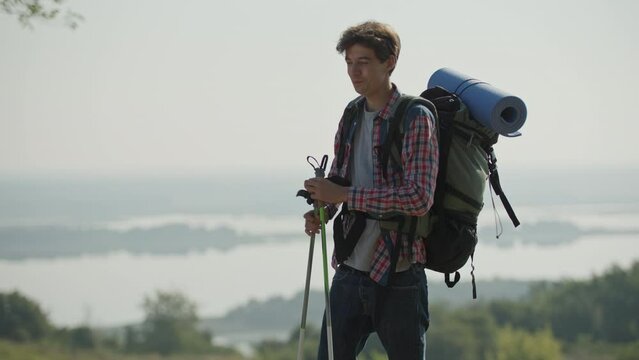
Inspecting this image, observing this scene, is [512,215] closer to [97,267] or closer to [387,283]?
[387,283]

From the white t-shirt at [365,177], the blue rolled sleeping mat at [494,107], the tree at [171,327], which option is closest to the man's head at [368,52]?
the white t-shirt at [365,177]

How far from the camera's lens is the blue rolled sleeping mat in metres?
3.21

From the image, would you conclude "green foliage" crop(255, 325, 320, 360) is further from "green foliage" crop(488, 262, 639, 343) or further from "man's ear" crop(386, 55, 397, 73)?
"man's ear" crop(386, 55, 397, 73)

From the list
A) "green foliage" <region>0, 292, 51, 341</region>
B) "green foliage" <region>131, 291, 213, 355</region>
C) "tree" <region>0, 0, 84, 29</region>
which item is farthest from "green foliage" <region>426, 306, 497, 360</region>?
"tree" <region>0, 0, 84, 29</region>

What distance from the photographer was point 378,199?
3.15 metres

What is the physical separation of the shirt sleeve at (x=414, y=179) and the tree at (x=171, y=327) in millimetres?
41382

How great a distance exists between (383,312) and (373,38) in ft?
2.85

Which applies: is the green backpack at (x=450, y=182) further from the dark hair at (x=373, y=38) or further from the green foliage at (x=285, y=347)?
the green foliage at (x=285, y=347)

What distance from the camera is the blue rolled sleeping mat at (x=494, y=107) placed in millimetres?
3213

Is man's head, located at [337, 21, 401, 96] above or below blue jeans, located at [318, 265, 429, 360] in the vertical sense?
above

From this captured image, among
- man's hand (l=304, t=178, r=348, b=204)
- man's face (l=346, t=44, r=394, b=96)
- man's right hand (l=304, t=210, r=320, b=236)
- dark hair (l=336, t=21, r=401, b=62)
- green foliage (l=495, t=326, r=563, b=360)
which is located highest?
dark hair (l=336, t=21, r=401, b=62)

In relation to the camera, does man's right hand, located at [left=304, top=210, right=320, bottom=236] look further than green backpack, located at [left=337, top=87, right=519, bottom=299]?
Yes

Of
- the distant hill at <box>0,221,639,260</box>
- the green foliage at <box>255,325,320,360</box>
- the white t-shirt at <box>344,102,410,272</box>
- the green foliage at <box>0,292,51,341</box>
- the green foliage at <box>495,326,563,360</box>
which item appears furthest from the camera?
the distant hill at <box>0,221,639,260</box>

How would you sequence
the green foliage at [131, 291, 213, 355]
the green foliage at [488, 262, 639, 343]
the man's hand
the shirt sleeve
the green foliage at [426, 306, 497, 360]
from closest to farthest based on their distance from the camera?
the shirt sleeve
the man's hand
the green foliage at [426, 306, 497, 360]
the green foliage at [131, 291, 213, 355]
the green foliage at [488, 262, 639, 343]
